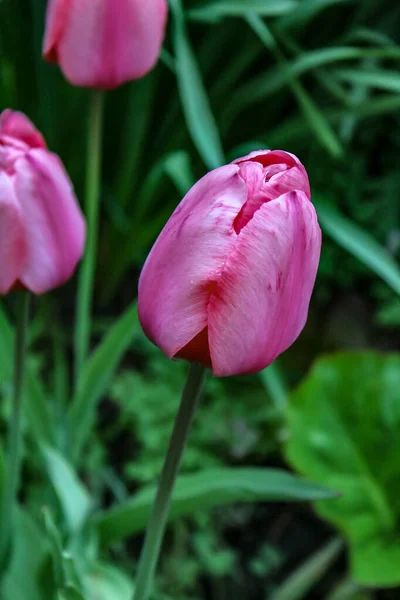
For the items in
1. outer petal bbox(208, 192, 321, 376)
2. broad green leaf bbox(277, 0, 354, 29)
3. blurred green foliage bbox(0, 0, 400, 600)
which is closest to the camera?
outer petal bbox(208, 192, 321, 376)

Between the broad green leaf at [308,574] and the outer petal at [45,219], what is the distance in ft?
2.07

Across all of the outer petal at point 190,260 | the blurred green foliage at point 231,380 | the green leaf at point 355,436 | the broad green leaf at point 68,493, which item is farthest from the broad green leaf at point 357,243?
the outer petal at point 190,260

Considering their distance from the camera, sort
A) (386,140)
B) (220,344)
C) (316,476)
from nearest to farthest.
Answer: (220,344) → (316,476) → (386,140)

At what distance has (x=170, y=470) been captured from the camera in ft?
1.12

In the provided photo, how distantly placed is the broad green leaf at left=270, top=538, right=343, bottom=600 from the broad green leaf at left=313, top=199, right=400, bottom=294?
38 centimetres

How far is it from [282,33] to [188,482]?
664mm

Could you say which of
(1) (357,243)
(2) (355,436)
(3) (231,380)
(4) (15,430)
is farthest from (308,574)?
(4) (15,430)

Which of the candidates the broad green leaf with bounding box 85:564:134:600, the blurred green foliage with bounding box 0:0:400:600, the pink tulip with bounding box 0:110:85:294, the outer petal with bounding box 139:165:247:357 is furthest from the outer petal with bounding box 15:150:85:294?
the broad green leaf with bounding box 85:564:134:600

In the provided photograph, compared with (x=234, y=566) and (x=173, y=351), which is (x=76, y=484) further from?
(x=234, y=566)

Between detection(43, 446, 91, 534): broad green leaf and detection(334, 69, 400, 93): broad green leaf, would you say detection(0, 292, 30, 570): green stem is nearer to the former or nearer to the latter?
Result: detection(43, 446, 91, 534): broad green leaf

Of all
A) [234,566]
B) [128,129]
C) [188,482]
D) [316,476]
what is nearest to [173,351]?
[188,482]

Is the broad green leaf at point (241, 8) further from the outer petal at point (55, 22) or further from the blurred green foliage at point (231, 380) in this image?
the outer petal at point (55, 22)

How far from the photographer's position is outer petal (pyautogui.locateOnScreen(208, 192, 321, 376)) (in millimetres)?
282

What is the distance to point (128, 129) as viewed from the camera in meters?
1.12
